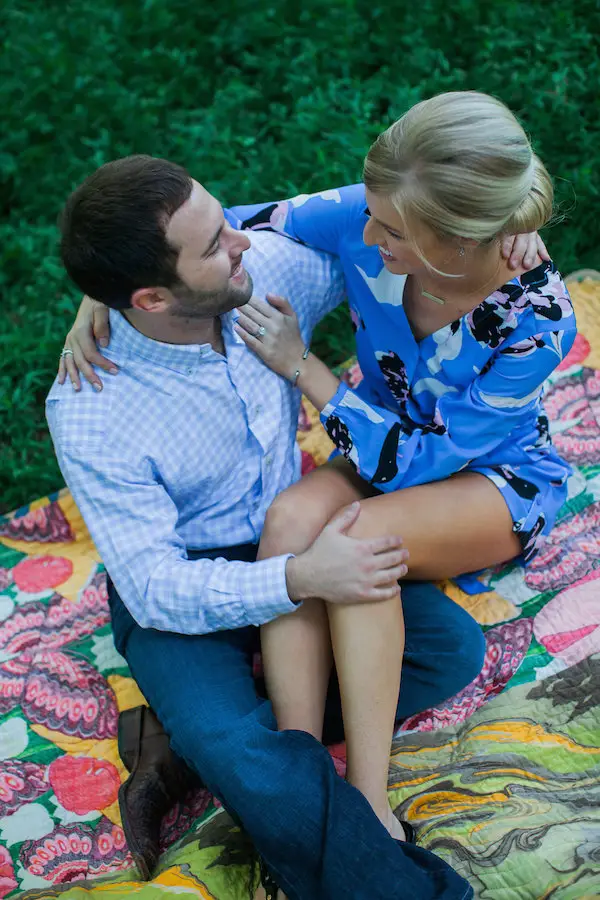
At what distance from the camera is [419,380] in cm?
241

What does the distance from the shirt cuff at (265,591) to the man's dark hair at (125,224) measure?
27.4 inches

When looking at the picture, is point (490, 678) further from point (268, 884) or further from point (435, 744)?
point (268, 884)

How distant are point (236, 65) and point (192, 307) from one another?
2790 mm

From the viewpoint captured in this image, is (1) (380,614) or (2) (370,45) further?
(2) (370,45)

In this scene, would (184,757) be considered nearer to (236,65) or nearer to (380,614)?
(380,614)

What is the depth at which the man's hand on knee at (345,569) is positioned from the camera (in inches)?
82.5

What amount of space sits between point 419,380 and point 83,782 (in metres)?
1.38

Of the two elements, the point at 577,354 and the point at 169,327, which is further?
the point at 577,354

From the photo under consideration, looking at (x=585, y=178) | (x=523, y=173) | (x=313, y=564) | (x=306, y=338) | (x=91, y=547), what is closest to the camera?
(x=523, y=173)

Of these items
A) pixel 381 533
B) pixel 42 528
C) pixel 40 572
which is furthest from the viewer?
pixel 42 528

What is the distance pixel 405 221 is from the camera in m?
2.03

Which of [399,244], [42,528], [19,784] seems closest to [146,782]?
[19,784]

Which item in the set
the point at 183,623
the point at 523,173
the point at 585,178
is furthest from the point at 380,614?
the point at 585,178

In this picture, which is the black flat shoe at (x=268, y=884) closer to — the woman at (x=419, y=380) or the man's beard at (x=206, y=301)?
the woman at (x=419, y=380)
